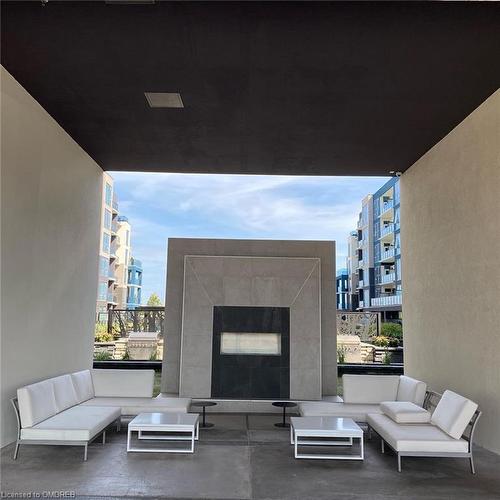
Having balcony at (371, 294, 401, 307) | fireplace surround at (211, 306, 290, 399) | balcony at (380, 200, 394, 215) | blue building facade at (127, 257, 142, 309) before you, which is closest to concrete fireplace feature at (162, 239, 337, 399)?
fireplace surround at (211, 306, 290, 399)

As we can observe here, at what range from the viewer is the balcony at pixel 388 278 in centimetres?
3438

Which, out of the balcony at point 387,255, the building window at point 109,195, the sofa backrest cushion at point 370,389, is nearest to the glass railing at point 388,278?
the balcony at point 387,255

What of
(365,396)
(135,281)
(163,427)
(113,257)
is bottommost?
(163,427)

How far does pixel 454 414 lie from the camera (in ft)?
15.9

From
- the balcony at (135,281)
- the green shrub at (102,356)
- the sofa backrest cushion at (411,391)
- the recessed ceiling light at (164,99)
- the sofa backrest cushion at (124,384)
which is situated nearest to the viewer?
the recessed ceiling light at (164,99)

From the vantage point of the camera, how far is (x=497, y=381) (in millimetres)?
5426

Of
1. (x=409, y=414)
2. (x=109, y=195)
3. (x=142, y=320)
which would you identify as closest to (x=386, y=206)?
(x=109, y=195)

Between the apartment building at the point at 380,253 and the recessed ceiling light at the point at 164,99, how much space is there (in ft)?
93.1

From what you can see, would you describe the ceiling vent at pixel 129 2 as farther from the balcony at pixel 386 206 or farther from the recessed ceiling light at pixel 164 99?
the balcony at pixel 386 206

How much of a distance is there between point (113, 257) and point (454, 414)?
38.5 m

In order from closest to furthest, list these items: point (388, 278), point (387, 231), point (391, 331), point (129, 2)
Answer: point (129, 2) → point (391, 331) → point (387, 231) → point (388, 278)

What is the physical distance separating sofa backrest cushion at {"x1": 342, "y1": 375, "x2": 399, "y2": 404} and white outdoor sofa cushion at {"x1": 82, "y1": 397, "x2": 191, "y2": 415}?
95.1 inches

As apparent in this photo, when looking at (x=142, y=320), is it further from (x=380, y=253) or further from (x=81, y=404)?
(x=380, y=253)

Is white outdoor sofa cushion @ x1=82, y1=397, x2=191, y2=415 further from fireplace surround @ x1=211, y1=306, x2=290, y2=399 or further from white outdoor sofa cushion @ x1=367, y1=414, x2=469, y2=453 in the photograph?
white outdoor sofa cushion @ x1=367, y1=414, x2=469, y2=453
